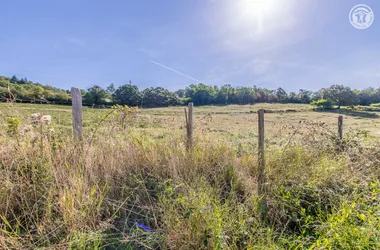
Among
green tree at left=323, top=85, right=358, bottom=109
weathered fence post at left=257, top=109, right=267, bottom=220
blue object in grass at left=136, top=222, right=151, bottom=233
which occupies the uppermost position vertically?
green tree at left=323, top=85, right=358, bottom=109

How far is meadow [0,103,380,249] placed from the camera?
5.83ft

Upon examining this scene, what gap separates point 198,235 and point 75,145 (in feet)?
6.91

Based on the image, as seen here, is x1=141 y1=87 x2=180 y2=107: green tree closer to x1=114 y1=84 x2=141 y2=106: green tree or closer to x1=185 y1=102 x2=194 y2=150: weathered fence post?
x1=114 y1=84 x2=141 y2=106: green tree

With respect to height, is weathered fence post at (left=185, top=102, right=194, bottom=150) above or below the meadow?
above

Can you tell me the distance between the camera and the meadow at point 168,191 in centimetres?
178

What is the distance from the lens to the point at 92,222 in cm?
191

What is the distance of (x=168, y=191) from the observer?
223 cm

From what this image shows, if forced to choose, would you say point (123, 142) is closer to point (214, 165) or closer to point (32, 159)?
point (32, 159)

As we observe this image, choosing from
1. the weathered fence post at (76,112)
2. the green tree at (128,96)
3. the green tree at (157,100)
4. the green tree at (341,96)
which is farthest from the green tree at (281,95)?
the weathered fence post at (76,112)

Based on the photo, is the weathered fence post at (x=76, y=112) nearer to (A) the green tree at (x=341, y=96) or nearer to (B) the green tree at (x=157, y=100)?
(B) the green tree at (x=157, y=100)

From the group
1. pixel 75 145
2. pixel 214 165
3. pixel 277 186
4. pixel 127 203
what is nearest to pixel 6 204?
pixel 75 145

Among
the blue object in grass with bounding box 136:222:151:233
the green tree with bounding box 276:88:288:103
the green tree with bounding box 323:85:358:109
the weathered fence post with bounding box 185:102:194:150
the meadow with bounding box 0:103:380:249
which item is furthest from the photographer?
the green tree with bounding box 276:88:288:103

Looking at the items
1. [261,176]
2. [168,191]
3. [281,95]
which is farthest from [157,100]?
[281,95]

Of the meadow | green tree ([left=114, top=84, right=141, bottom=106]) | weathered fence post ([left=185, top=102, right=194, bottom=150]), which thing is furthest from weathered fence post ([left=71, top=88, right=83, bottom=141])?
green tree ([left=114, top=84, right=141, bottom=106])
